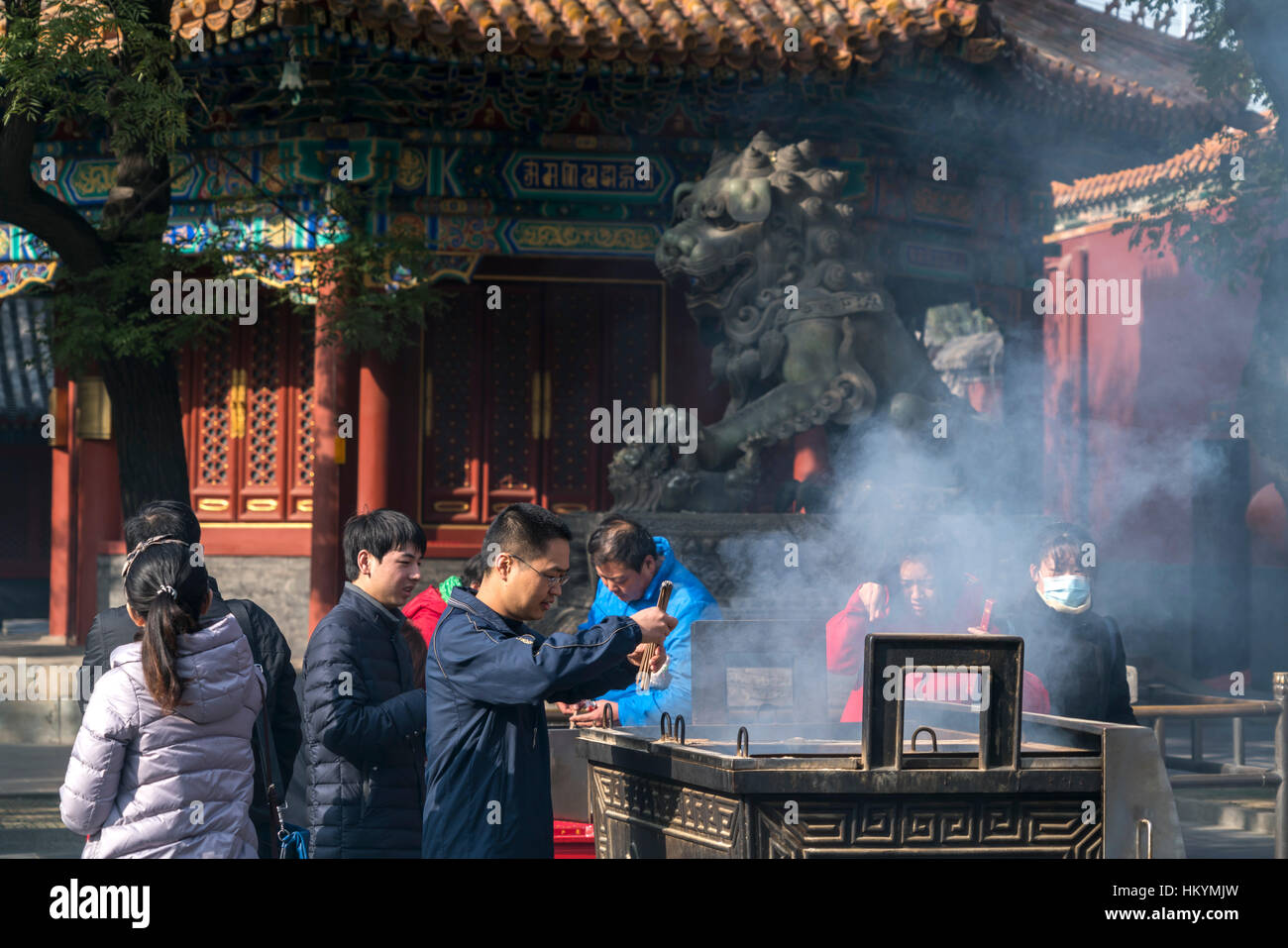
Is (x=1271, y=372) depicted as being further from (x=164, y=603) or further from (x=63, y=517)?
(x=63, y=517)

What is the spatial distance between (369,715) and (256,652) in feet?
1.87

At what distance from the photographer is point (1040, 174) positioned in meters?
11.5

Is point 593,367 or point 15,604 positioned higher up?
point 593,367

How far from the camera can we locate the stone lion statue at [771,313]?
7336mm

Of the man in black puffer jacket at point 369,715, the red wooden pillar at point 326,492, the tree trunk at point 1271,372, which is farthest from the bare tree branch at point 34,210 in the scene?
the tree trunk at point 1271,372

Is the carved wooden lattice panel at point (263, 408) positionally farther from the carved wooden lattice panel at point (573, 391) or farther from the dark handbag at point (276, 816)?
the dark handbag at point (276, 816)

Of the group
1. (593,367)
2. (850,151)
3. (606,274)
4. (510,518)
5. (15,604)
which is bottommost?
(15,604)

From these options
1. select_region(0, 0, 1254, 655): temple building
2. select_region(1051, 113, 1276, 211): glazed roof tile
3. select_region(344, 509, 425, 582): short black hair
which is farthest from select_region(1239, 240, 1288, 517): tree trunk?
select_region(344, 509, 425, 582): short black hair

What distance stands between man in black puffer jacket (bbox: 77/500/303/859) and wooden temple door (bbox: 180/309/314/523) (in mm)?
6646

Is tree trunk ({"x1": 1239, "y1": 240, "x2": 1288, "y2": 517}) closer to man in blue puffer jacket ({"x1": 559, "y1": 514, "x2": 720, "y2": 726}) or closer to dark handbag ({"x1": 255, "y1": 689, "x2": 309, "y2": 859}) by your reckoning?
man in blue puffer jacket ({"x1": 559, "y1": 514, "x2": 720, "y2": 726})

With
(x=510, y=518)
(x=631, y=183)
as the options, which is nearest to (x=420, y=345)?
(x=631, y=183)
